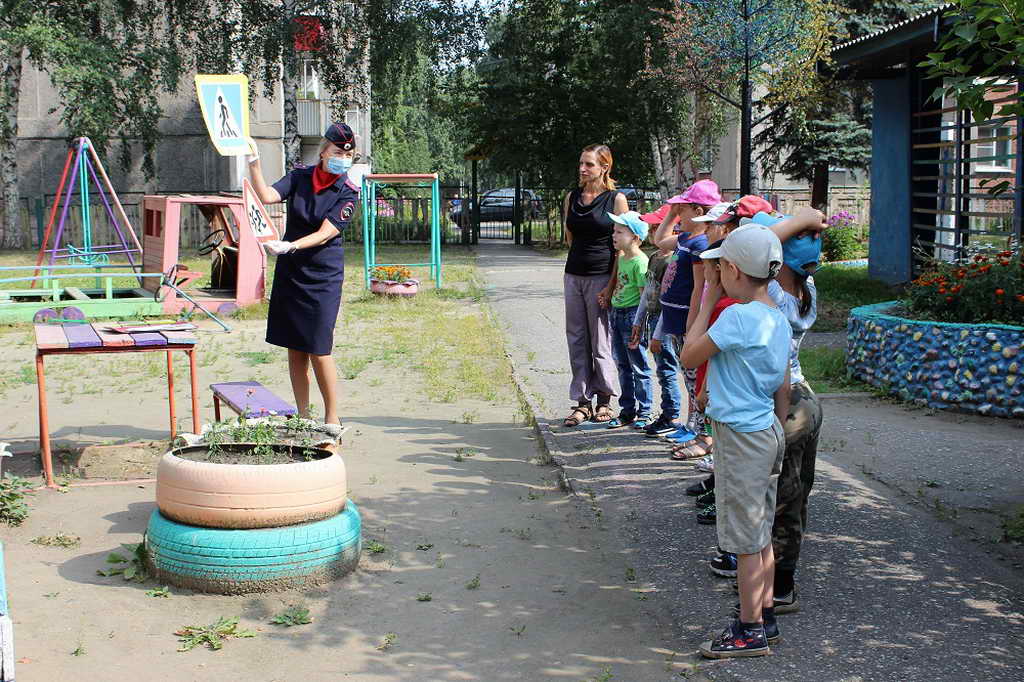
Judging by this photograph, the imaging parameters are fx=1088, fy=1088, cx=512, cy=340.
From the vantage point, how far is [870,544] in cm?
514

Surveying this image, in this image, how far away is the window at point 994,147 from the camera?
12.5 metres

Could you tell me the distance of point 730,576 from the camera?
15.4ft

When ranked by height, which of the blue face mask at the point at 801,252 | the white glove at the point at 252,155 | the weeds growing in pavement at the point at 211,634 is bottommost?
the weeds growing in pavement at the point at 211,634

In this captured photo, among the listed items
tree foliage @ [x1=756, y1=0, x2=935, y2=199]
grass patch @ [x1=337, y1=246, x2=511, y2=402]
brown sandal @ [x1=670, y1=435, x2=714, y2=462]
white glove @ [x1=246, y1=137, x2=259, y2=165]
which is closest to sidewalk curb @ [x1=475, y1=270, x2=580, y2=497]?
grass patch @ [x1=337, y1=246, x2=511, y2=402]

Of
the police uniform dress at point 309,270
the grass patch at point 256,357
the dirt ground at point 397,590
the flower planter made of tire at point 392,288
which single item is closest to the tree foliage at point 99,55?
the flower planter made of tire at point 392,288

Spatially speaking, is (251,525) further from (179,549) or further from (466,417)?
(466,417)

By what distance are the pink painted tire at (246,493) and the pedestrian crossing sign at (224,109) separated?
95.9 inches

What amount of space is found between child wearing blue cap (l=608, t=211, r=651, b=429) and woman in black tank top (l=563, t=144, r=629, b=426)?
3.7 inches

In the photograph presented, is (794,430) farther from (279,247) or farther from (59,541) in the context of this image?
(59,541)

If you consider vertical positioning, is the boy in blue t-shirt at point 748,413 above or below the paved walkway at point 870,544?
above

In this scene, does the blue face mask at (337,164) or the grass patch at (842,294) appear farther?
the grass patch at (842,294)

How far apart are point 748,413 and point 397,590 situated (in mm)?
1723

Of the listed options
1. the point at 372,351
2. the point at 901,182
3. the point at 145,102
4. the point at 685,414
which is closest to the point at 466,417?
the point at 685,414

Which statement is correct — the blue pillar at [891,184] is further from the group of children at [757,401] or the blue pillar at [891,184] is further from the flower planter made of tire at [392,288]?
the group of children at [757,401]
